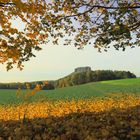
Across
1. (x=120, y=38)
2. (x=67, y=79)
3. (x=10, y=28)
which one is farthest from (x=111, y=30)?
(x=67, y=79)

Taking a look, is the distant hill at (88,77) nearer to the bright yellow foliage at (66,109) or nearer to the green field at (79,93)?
the green field at (79,93)

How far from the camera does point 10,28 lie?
15.4m

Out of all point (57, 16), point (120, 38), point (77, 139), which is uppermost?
point (57, 16)

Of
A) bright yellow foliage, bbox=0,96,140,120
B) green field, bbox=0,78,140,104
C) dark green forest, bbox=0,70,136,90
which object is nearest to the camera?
bright yellow foliage, bbox=0,96,140,120

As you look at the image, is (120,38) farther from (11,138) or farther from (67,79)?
(67,79)

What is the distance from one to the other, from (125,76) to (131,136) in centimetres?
9405

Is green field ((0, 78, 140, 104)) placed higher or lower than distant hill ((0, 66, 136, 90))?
lower

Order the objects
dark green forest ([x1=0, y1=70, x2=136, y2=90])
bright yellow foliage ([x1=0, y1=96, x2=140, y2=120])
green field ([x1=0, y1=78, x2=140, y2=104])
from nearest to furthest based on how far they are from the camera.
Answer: bright yellow foliage ([x1=0, y1=96, x2=140, y2=120]) < green field ([x1=0, y1=78, x2=140, y2=104]) < dark green forest ([x1=0, y1=70, x2=136, y2=90])

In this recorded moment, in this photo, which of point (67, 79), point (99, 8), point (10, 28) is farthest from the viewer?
point (67, 79)

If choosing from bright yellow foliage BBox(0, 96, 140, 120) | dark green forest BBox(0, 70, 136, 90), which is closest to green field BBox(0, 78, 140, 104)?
bright yellow foliage BBox(0, 96, 140, 120)

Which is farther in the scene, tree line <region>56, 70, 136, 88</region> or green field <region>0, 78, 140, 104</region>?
tree line <region>56, 70, 136, 88</region>

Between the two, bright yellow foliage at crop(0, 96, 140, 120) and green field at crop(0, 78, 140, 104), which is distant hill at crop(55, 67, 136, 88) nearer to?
green field at crop(0, 78, 140, 104)

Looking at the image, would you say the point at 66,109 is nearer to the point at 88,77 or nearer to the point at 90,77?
the point at 90,77

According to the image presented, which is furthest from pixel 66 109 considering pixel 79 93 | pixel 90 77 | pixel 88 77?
pixel 88 77
